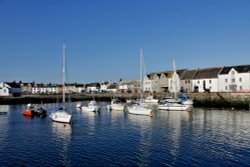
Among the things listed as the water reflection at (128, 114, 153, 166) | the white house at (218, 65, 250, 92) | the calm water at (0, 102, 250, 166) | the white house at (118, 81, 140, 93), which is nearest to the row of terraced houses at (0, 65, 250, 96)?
the white house at (218, 65, 250, 92)

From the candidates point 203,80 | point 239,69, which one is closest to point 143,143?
point 239,69

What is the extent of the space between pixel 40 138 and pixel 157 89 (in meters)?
94.1

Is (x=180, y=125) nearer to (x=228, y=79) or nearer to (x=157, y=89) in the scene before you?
(x=228, y=79)

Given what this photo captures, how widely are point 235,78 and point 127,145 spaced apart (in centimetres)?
6697

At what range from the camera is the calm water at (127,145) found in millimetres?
25203

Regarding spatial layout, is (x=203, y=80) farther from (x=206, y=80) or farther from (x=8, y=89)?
(x=8, y=89)

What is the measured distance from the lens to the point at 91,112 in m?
70.2

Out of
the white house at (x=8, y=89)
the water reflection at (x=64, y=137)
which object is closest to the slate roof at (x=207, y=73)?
the water reflection at (x=64, y=137)

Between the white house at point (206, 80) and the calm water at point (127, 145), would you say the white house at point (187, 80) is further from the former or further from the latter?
the calm water at point (127, 145)

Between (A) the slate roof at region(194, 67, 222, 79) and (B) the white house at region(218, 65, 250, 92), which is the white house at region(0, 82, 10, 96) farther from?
(B) the white house at region(218, 65, 250, 92)

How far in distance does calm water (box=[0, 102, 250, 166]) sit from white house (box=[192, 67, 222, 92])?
5386cm

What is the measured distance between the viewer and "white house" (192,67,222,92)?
3821 inches

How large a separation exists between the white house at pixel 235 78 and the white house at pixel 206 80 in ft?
7.02

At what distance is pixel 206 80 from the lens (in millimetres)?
99875
